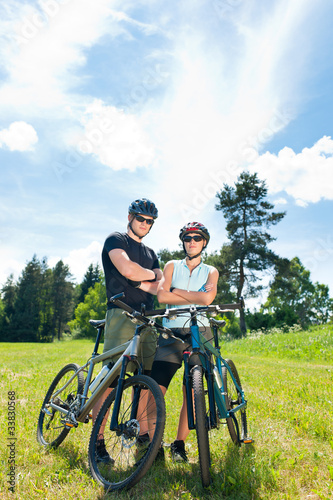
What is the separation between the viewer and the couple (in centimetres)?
378

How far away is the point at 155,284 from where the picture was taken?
14.2 feet

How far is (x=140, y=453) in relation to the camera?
3186 millimetres

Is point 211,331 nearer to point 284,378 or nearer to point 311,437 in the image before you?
point 311,437

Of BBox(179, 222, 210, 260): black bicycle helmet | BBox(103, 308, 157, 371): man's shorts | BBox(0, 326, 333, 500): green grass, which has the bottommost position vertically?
BBox(0, 326, 333, 500): green grass

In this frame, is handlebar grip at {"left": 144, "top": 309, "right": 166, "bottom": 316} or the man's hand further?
the man's hand

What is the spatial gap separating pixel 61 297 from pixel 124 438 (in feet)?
266

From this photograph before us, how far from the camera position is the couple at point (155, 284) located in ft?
12.4

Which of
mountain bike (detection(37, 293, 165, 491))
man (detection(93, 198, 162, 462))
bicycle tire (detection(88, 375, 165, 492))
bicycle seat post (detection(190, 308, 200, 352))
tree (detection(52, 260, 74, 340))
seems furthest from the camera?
tree (detection(52, 260, 74, 340))

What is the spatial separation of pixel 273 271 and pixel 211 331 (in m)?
31.8

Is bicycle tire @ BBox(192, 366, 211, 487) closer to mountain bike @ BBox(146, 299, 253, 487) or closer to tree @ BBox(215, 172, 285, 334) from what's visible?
mountain bike @ BBox(146, 299, 253, 487)

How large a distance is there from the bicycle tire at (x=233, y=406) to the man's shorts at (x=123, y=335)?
88 cm

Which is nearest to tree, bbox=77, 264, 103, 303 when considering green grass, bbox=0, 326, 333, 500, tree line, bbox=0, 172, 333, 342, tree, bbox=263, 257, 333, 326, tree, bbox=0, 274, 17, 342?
tree line, bbox=0, 172, 333, 342

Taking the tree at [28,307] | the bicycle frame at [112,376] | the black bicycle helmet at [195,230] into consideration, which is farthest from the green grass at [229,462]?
the tree at [28,307]

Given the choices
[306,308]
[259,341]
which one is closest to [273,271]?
[259,341]
